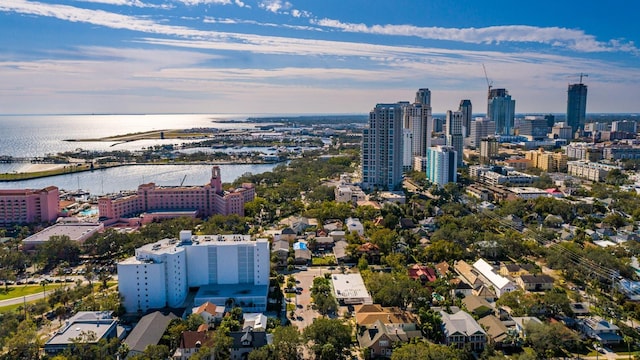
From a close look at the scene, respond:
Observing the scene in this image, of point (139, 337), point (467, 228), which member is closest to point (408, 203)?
point (467, 228)

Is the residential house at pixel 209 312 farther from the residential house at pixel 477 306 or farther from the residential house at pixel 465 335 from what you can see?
the residential house at pixel 477 306

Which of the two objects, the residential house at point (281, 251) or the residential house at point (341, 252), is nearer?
the residential house at point (281, 251)

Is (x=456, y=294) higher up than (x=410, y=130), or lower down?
lower down

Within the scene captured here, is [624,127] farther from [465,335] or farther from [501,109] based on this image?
[465,335]

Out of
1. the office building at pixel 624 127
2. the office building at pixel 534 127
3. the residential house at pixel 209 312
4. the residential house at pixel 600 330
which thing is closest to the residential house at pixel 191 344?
the residential house at pixel 209 312

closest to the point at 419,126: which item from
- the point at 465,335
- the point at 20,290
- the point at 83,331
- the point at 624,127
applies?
the point at 465,335

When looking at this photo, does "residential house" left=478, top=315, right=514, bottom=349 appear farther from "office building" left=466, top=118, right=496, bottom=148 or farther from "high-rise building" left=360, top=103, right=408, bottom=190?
"office building" left=466, top=118, right=496, bottom=148

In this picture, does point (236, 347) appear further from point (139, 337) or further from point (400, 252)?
point (400, 252)

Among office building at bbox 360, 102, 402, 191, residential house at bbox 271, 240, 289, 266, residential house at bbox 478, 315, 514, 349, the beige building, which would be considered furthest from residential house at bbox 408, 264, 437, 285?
the beige building
